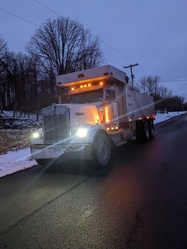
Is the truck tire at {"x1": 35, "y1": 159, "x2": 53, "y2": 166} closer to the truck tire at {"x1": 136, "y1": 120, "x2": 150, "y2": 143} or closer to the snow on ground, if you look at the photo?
the snow on ground

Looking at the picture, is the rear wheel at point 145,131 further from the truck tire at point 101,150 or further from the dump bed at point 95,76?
the truck tire at point 101,150

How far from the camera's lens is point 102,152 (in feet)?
24.4

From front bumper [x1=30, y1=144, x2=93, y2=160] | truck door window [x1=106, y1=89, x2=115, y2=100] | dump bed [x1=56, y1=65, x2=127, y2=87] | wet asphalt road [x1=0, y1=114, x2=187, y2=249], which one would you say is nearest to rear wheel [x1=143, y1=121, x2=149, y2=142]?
dump bed [x1=56, y1=65, x2=127, y2=87]

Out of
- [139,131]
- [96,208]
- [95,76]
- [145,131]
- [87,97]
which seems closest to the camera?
[96,208]

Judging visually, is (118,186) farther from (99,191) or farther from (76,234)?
(76,234)

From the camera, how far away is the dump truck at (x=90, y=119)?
7004mm

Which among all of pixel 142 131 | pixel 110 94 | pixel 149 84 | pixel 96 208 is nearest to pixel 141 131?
pixel 142 131

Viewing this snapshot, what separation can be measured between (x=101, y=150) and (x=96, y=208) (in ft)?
10.6

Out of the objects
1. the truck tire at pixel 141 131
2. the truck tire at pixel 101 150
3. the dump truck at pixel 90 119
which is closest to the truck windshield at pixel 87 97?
the dump truck at pixel 90 119

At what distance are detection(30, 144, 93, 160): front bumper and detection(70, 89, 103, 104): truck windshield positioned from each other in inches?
106

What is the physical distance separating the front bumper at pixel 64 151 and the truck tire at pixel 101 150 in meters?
0.17

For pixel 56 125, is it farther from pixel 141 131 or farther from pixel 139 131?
pixel 141 131

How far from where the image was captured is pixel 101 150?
290 inches

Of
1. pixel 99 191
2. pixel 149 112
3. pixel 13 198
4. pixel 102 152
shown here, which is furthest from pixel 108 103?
pixel 149 112
